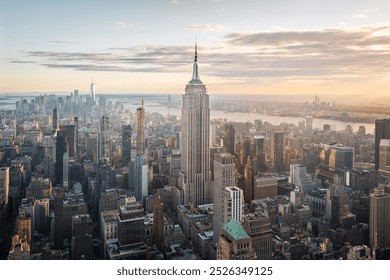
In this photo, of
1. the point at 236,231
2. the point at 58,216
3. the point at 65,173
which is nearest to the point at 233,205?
the point at 236,231

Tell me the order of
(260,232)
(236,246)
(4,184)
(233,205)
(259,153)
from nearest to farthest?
(236,246) → (260,232) → (233,205) → (4,184) → (259,153)

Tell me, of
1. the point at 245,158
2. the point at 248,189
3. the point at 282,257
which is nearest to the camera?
the point at 282,257

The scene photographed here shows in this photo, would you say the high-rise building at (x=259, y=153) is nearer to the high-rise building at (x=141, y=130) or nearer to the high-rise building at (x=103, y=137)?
the high-rise building at (x=141, y=130)

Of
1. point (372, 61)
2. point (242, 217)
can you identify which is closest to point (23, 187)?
point (242, 217)

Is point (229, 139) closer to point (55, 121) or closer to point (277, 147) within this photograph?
point (277, 147)

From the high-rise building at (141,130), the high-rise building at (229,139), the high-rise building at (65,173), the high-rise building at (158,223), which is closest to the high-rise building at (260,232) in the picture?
the high-rise building at (158,223)

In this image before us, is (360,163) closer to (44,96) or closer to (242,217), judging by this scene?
(242,217)

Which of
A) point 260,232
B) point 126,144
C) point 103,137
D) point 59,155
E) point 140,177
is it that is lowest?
point 260,232
